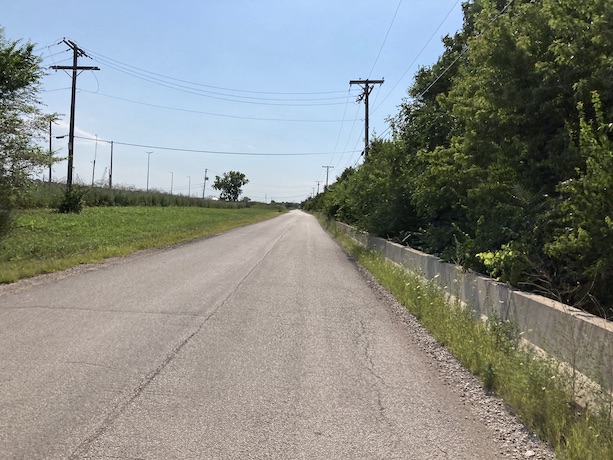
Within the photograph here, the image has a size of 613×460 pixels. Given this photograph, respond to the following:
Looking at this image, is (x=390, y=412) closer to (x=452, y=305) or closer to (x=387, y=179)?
(x=452, y=305)

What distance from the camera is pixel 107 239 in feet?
68.1

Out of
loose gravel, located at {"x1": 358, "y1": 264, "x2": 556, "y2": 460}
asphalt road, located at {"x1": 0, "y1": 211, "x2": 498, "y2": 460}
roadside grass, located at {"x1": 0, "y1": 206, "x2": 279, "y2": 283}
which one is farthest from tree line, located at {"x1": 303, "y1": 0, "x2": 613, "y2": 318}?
roadside grass, located at {"x1": 0, "y1": 206, "x2": 279, "y2": 283}

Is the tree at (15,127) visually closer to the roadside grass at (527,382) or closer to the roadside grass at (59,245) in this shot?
the roadside grass at (59,245)

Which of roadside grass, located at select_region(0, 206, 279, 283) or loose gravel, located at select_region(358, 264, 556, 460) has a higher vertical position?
loose gravel, located at select_region(358, 264, 556, 460)

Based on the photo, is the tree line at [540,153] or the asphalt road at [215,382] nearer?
the asphalt road at [215,382]

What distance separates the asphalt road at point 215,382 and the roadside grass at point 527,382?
506 millimetres

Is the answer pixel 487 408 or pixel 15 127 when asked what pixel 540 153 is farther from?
pixel 15 127

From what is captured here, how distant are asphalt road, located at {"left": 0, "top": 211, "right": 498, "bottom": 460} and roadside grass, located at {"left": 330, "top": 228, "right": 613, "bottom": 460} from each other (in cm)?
51

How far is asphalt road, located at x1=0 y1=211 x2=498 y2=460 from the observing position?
3.62 metres

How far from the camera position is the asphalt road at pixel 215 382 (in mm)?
3615

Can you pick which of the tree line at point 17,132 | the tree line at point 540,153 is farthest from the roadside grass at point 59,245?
the tree line at point 540,153

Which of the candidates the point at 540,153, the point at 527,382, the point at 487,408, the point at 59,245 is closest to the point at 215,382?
the point at 487,408

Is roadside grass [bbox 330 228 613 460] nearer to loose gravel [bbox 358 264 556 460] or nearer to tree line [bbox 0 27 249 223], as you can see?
loose gravel [bbox 358 264 556 460]

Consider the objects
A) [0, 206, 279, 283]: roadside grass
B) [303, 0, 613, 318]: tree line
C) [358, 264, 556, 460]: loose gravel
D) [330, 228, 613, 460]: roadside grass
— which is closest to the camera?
[330, 228, 613, 460]: roadside grass
